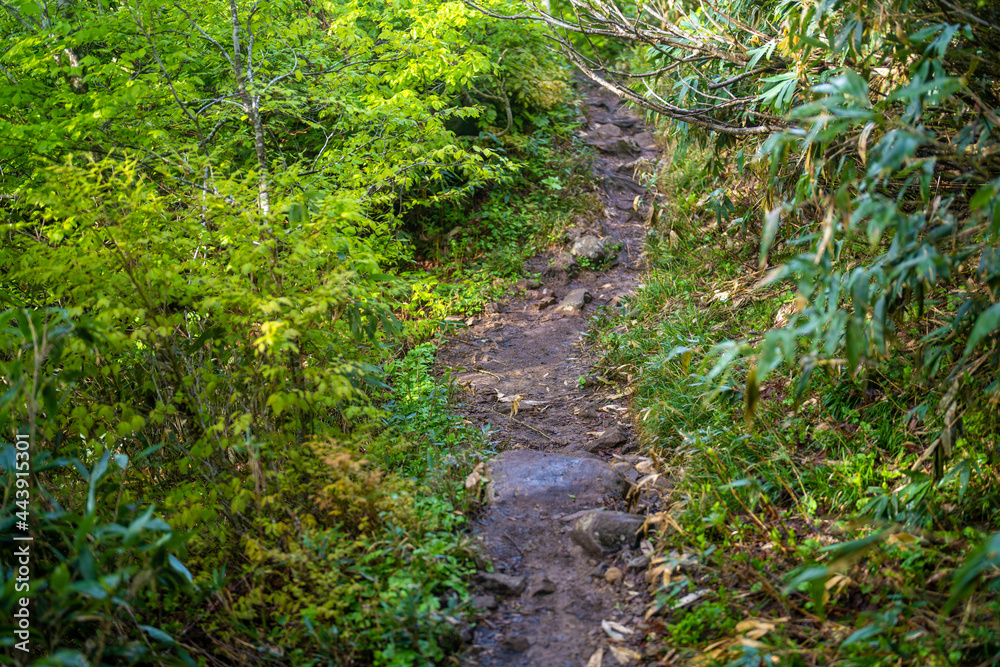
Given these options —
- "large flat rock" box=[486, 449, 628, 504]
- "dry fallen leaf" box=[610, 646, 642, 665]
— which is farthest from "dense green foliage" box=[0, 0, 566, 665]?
"dry fallen leaf" box=[610, 646, 642, 665]

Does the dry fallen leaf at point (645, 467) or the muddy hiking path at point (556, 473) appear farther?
the dry fallen leaf at point (645, 467)

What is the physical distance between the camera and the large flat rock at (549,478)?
3609 millimetres

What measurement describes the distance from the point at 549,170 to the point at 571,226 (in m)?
1.08

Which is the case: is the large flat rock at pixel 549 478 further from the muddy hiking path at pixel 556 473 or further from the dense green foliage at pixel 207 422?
the dense green foliage at pixel 207 422

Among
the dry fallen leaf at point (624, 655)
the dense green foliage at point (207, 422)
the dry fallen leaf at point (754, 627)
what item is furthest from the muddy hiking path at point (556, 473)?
the dry fallen leaf at point (754, 627)

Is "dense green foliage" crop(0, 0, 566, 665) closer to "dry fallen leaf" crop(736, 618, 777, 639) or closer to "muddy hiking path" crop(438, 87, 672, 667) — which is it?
"muddy hiking path" crop(438, 87, 672, 667)

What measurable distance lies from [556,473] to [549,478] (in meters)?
0.06

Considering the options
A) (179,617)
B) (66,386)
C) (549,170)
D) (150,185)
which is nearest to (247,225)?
(150,185)

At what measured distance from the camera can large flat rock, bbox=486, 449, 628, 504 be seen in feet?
11.8

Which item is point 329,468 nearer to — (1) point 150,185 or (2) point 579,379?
(1) point 150,185

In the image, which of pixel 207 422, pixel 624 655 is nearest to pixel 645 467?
pixel 624 655

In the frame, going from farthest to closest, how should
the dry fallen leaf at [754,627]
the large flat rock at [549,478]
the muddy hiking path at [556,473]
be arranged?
the large flat rock at [549,478] < the muddy hiking path at [556,473] < the dry fallen leaf at [754,627]

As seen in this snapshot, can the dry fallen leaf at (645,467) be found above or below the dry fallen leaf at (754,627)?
below

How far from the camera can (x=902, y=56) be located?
8.54ft
